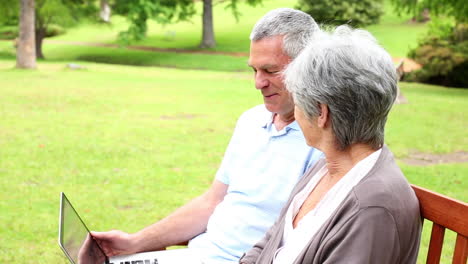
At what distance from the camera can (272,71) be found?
2.84m

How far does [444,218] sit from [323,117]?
573 millimetres

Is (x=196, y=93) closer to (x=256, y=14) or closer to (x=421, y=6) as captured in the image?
(x=421, y=6)

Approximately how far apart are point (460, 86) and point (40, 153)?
832 inches

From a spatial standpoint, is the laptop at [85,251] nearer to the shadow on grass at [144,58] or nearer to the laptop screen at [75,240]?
the laptop screen at [75,240]

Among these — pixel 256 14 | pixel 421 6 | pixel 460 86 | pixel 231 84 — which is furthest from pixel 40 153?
pixel 256 14

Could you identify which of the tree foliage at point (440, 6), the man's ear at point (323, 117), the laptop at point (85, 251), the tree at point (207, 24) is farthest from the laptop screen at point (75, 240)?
the tree at point (207, 24)

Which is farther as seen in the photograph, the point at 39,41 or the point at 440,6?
the point at 39,41

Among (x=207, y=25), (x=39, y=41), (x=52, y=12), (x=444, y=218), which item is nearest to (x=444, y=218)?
(x=444, y=218)

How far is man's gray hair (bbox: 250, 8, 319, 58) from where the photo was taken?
2.78 meters

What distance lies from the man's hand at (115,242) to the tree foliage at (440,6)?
59.4ft

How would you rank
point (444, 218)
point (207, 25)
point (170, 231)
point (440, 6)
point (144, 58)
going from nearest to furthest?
point (444, 218) < point (170, 231) < point (440, 6) < point (144, 58) < point (207, 25)

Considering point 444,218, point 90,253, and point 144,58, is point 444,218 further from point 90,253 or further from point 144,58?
point 144,58

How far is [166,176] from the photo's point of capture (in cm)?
802

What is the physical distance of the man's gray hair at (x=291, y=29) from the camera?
9.11 ft
